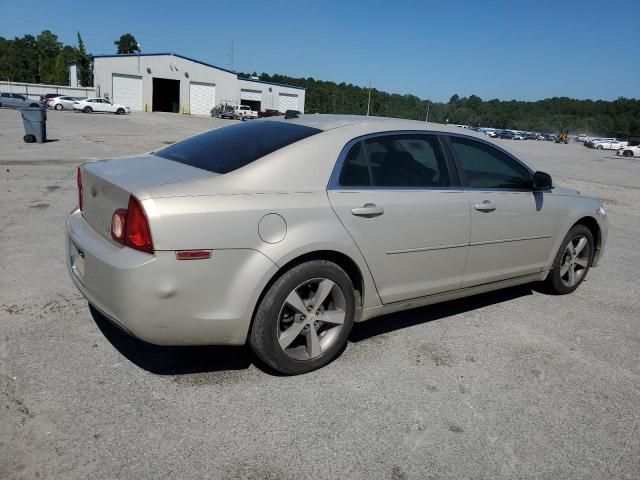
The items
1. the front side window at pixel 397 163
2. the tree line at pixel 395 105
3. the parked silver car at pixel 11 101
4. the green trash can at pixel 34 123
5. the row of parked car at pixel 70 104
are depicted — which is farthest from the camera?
the tree line at pixel 395 105

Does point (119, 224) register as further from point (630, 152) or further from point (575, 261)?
point (630, 152)

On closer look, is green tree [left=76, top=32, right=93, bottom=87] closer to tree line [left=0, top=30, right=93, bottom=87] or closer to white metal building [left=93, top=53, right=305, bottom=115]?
tree line [left=0, top=30, right=93, bottom=87]

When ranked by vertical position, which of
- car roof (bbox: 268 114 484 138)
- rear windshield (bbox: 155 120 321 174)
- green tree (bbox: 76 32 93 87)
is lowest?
rear windshield (bbox: 155 120 321 174)

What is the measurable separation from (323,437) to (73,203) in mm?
6364

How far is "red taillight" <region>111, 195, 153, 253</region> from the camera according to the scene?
2.64 m

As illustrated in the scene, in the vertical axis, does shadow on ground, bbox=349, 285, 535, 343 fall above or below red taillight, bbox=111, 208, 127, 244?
below

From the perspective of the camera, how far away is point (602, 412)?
3080 mm

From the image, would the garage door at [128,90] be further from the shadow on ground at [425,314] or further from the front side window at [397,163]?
the front side window at [397,163]

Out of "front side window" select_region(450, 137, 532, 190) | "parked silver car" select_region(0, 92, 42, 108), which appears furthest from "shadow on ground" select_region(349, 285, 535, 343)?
"parked silver car" select_region(0, 92, 42, 108)

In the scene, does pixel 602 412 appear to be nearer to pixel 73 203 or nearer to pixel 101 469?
pixel 101 469

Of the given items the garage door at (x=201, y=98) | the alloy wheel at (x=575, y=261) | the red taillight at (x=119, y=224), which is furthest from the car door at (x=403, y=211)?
the garage door at (x=201, y=98)

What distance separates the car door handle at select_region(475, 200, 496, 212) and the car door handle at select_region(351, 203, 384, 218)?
1.00m

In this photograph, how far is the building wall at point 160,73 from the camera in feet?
179

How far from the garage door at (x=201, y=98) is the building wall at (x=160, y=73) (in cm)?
48
